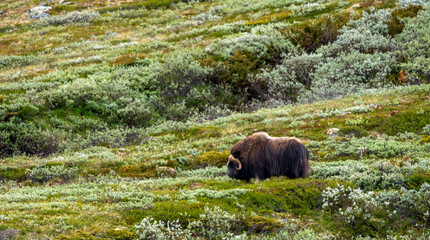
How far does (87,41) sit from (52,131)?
2488cm

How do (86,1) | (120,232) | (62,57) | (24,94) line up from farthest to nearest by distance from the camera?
1. (86,1)
2. (62,57)
3. (24,94)
4. (120,232)

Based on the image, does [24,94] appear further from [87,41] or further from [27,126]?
[87,41]

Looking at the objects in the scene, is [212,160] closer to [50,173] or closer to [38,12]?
[50,173]

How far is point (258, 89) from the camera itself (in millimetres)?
27297

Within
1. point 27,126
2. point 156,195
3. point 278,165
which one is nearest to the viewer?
point 156,195

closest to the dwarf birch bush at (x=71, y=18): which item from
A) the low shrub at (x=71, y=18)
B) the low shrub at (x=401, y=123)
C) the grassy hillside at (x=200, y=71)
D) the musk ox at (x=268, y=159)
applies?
the low shrub at (x=71, y=18)

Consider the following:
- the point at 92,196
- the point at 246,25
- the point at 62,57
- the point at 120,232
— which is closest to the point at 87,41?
the point at 62,57

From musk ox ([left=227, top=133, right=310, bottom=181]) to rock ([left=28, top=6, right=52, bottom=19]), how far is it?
55241 millimetres

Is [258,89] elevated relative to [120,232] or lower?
lower

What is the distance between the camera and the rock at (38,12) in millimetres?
57156

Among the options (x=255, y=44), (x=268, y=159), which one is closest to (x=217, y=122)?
(x=268, y=159)

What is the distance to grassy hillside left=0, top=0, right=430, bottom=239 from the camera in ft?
26.8

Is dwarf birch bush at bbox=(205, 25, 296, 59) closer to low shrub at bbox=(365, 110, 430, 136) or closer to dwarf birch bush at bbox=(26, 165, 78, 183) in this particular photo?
low shrub at bbox=(365, 110, 430, 136)

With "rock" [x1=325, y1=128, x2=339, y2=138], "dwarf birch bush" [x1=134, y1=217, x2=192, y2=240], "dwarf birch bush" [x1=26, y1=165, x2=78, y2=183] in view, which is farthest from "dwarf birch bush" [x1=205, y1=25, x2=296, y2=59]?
"dwarf birch bush" [x1=134, y1=217, x2=192, y2=240]
